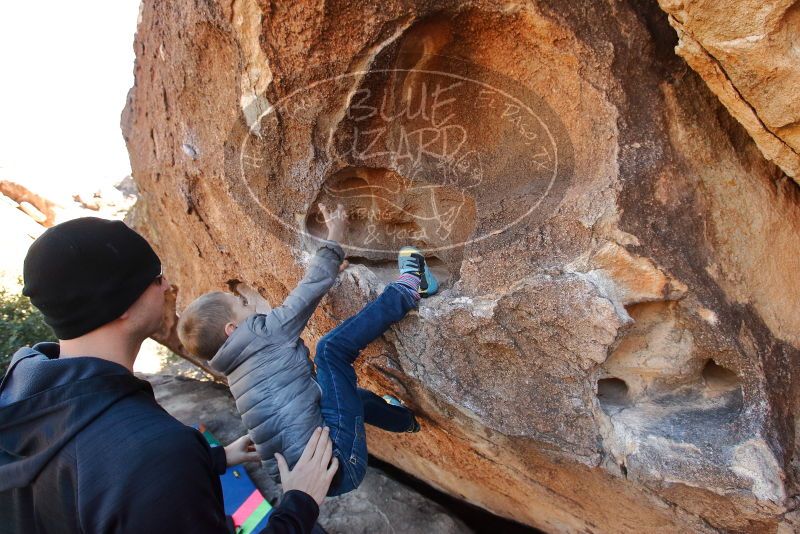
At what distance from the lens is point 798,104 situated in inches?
44.5

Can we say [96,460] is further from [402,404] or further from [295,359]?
[402,404]

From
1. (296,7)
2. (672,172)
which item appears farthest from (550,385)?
(296,7)

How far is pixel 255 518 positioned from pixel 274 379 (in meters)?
1.34

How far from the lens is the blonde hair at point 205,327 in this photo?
5.00 feet

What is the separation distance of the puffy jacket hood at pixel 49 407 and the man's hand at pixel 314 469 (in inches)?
22.0

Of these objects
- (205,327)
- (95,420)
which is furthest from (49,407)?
(205,327)

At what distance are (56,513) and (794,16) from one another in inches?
65.0

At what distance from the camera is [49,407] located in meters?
0.84

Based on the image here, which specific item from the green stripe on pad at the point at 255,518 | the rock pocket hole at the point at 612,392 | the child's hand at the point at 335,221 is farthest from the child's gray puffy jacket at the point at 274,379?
the green stripe on pad at the point at 255,518

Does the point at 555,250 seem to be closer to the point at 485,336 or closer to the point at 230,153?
the point at 485,336

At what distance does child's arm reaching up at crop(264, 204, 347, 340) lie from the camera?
160cm

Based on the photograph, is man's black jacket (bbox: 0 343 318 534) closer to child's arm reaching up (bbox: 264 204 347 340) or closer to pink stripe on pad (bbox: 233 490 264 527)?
child's arm reaching up (bbox: 264 204 347 340)

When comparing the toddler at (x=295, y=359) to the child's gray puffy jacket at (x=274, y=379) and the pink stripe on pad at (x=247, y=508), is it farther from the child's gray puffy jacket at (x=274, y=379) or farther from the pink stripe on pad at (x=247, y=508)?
the pink stripe on pad at (x=247, y=508)

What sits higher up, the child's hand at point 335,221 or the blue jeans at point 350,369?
the child's hand at point 335,221
